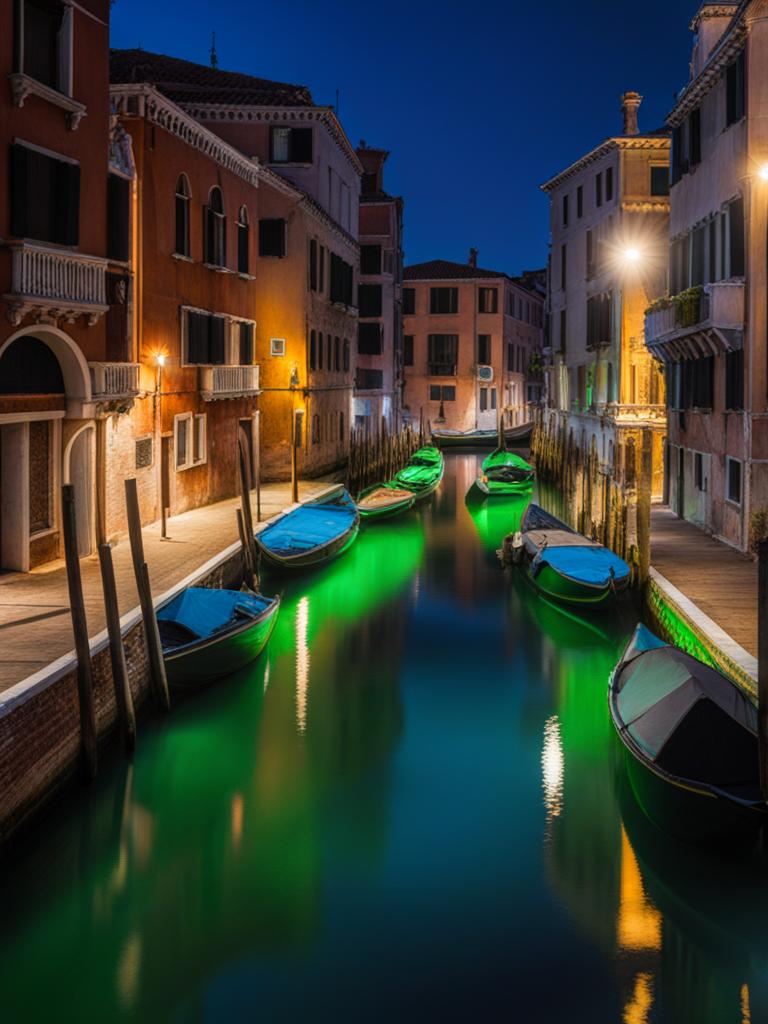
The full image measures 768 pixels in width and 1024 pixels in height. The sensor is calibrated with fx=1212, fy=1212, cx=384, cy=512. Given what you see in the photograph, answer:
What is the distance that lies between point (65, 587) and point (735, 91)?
34.4ft

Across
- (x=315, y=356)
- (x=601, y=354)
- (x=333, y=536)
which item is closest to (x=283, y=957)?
(x=333, y=536)

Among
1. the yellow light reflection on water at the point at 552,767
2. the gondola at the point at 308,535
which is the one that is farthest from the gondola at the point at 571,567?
the yellow light reflection on water at the point at 552,767

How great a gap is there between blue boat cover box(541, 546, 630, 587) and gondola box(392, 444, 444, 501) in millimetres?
11141

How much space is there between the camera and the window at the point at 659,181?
28.4 meters

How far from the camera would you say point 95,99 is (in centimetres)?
1361

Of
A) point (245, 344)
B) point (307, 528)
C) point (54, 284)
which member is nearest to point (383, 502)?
point (245, 344)

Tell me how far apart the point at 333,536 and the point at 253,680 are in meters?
6.72

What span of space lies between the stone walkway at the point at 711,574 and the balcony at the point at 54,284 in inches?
282

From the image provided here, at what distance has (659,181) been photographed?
2853 cm

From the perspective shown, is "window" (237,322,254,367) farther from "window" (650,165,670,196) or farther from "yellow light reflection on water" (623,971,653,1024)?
"yellow light reflection on water" (623,971,653,1024)

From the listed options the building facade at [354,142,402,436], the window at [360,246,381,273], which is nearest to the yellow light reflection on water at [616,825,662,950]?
the building facade at [354,142,402,436]

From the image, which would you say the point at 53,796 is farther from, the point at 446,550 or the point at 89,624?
the point at 446,550

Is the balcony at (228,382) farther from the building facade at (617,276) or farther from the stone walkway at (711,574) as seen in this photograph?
the building facade at (617,276)

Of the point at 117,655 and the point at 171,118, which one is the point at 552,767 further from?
the point at 171,118
